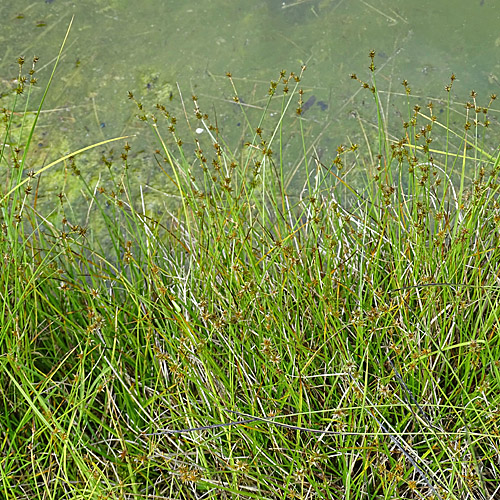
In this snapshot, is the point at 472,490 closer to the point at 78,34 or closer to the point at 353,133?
the point at 353,133

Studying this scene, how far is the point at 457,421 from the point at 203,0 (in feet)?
5.64

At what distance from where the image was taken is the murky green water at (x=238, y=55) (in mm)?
2018

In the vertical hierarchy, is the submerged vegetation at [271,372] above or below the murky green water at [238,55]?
below

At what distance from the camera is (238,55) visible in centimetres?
217

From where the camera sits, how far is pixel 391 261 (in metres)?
1.42

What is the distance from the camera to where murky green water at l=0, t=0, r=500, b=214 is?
2018mm

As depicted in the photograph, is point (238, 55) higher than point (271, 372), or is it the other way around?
point (238, 55)

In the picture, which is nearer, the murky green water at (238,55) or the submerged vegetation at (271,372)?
the submerged vegetation at (271,372)

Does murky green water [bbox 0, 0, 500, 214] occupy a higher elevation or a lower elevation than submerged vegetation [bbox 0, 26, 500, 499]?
higher

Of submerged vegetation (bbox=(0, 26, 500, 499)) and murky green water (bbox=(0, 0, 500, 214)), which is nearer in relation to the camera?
submerged vegetation (bbox=(0, 26, 500, 499))

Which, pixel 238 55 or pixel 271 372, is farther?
pixel 238 55

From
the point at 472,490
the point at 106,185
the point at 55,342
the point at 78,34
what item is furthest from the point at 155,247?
the point at 78,34

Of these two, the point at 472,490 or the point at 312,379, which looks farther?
the point at 312,379

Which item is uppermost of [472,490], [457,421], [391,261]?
[391,261]
